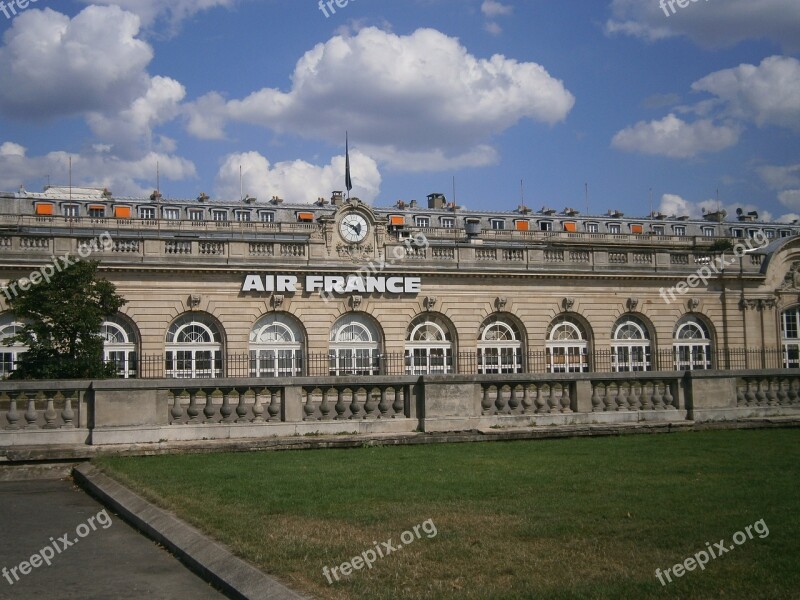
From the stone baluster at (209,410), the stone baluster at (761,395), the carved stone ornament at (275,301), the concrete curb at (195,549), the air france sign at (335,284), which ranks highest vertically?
the air france sign at (335,284)

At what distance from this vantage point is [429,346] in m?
44.0

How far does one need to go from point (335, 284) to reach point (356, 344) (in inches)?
129

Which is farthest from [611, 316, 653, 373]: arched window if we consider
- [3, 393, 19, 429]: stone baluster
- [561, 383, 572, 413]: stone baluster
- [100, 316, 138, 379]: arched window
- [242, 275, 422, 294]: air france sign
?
[3, 393, 19, 429]: stone baluster

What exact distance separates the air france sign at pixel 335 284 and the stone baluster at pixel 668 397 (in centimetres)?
2449

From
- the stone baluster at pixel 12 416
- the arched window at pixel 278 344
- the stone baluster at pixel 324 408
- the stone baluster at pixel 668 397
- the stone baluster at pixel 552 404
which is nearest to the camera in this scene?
the stone baluster at pixel 12 416

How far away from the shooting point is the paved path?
7.23 metres

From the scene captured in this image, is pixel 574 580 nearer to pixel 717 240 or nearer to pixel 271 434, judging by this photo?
pixel 271 434

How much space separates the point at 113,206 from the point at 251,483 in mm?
56007

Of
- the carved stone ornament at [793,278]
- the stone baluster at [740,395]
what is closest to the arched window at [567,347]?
the carved stone ornament at [793,278]

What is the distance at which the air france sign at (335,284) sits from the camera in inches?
1610

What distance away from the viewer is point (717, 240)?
2906 inches

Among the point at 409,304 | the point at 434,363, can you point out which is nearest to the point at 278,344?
the point at 409,304

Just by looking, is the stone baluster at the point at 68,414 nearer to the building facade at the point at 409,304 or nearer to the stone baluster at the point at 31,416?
the stone baluster at the point at 31,416

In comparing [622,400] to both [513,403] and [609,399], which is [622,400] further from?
[513,403]
